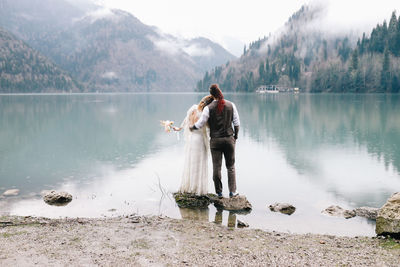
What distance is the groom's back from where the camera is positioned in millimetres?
11773

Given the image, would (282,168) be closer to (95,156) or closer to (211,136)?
(211,136)

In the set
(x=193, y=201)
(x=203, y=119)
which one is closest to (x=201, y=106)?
(x=203, y=119)

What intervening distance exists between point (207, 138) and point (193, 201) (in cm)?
218

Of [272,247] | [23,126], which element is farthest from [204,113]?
[23,126]

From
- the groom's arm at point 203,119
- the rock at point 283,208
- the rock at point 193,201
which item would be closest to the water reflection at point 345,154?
the rock at point 283,208

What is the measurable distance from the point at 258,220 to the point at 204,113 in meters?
3.69

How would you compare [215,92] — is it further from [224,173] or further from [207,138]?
[224,173]

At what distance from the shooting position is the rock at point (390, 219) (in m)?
8.85

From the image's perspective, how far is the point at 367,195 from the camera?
15.2m

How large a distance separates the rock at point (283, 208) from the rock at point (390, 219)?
11.4 feet

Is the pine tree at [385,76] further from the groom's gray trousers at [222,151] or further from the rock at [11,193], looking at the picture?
the rock at [11,193]

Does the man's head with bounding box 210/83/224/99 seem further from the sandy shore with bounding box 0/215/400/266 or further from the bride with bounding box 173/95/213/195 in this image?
the sandy shore with bounding box 0/215/400/266

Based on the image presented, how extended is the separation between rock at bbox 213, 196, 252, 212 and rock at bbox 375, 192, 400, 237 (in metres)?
4.34

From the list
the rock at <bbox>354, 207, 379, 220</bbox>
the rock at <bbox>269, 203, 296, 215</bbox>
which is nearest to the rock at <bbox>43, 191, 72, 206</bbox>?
the rock at <bbox>269, 203, 296, 215</bbox>
